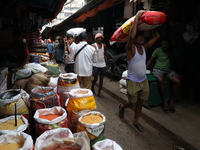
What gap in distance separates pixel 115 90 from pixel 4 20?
14.4 feet

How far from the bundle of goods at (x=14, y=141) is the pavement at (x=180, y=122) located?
2913 mm

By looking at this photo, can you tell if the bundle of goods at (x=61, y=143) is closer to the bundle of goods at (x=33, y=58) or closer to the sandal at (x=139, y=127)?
the sandal at (x=139, y=127)

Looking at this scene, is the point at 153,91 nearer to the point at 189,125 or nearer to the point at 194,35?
the point at 189,125

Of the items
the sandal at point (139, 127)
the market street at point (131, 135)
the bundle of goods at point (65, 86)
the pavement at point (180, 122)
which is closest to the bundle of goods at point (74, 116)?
the bundle of goods at point (65, 86)

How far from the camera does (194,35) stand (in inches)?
179

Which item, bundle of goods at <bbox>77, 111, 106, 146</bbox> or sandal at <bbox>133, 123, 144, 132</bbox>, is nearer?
bundle of goods at <bbox>77, 111, 106, 146</bbox>

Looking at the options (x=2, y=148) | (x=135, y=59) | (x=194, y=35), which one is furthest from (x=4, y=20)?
(x=194, y=35)

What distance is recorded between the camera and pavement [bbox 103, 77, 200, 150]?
327cm

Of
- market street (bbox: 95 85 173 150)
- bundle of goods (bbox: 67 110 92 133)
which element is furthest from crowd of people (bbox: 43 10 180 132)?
bundle of goods (bbox: 67 110 92 133)

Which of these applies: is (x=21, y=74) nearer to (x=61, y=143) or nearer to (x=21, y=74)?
(x=21, y=74)

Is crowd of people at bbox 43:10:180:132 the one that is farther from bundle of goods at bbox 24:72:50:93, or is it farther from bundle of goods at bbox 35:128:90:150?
bundle of goods at bbox 35:128:90:150

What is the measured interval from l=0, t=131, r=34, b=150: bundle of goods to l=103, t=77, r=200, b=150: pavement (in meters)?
2.91

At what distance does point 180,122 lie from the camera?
3.91 meters

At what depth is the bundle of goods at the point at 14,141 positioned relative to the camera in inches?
55.2
